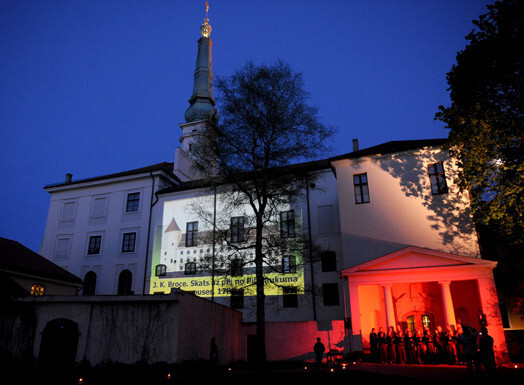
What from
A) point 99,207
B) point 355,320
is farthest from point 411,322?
point 99,207

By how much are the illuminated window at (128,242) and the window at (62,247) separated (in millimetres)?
5853

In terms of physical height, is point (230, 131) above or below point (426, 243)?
above

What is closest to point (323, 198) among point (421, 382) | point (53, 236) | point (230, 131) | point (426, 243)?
point (426, 243)

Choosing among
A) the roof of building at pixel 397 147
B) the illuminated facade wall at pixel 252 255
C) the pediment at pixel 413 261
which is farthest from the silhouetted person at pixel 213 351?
the roof of building at pixel 397 147

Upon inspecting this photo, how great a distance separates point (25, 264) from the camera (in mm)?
23406

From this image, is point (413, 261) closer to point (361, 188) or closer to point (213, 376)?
point (361, 188)

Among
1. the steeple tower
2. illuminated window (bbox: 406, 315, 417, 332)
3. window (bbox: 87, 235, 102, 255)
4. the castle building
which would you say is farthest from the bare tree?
the steeple tower

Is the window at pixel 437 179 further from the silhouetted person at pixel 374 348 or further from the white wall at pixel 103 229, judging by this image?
the white wall at pixel 103 229

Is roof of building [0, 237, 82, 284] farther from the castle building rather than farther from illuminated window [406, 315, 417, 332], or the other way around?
illuminated window [406, 315, 417, 332]

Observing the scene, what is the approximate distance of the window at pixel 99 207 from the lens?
3397 centimetres

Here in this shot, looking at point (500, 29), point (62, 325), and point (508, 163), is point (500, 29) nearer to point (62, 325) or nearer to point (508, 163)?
point (508, 163)

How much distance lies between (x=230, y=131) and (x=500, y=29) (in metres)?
12.3

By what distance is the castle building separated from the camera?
19297 millimetres

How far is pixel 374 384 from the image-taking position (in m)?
9.85
